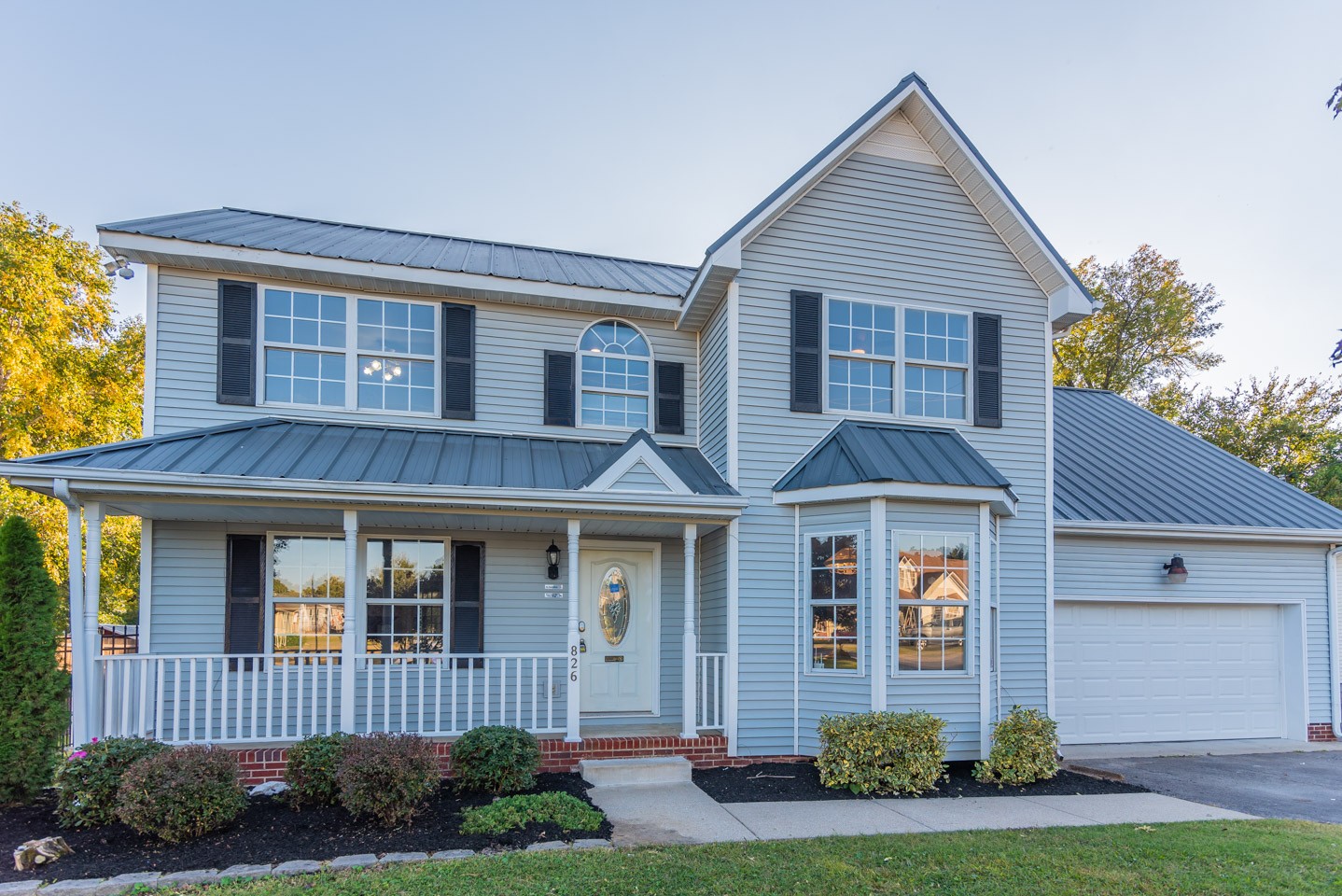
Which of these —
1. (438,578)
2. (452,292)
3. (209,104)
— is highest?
(209,104)

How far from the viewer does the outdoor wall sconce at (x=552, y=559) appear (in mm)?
9266

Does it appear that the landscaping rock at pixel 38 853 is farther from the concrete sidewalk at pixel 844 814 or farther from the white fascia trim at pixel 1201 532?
the white fascia trim at pixel 1201 532

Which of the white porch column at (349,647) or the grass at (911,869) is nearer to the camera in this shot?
the grass at (911,869)

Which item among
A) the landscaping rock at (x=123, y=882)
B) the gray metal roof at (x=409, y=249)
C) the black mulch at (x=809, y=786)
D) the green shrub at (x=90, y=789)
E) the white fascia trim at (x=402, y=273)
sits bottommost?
the black mulch at (x=809, y=786)

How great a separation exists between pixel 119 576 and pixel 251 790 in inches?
690

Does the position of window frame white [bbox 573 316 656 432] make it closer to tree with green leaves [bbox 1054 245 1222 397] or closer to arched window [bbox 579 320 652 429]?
arched window [bbox 579 320 652 429]

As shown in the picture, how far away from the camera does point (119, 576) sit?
67.3ft

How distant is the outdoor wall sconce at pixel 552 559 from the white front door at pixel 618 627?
14.6 inches

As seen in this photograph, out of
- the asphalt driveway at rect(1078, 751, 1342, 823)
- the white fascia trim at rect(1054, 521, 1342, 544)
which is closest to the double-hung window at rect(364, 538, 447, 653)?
the white fascia trim at rect(1054, 521, 1342, 544)

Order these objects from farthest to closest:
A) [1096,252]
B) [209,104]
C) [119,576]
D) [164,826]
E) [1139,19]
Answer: [1096,252], [119,576], [209,104], [1139,19], [164,826]

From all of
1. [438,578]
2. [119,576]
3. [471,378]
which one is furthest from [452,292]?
[119,576]

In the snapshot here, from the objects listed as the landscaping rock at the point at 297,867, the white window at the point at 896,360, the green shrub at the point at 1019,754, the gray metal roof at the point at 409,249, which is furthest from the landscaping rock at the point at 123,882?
the white window at the point at 896,360

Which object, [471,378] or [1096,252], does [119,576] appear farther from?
[1096,252]

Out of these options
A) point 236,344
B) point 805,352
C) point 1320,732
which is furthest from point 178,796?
point 1320,732
